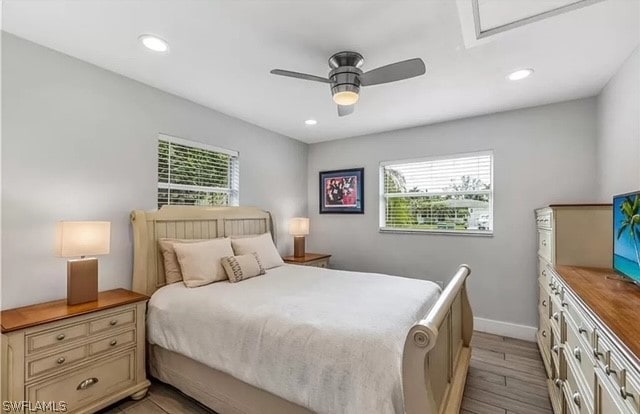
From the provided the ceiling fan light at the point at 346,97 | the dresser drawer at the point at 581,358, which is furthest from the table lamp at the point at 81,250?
the dresser drawer at the point at 581,358

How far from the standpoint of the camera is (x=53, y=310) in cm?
195

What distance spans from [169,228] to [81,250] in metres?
0.82

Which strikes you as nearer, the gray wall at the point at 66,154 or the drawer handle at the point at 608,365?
the drawer handle at the point at 608,365

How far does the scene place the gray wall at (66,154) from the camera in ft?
6.59

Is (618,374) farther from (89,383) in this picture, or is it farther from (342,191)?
(342,191)

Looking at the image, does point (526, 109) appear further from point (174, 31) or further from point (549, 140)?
point (174, 31)

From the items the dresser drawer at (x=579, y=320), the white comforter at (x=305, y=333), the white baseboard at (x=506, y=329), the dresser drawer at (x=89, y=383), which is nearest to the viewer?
the dresser drawer at (x=579, y=320)

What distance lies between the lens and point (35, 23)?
6.18ft

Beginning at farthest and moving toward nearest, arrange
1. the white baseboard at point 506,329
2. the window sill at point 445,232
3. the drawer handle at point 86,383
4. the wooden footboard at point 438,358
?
the window sill at point 445,232
the white baseboard at point 506,329
the drawer handle at point 86,383
the wooden footboard at point 438,358

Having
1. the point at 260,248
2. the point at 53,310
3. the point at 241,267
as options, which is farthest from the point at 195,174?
the point at 53,310

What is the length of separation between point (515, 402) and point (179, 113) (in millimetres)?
3863

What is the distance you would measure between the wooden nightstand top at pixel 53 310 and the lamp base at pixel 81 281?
47 mm

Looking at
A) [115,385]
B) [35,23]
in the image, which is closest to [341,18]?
[35,23]

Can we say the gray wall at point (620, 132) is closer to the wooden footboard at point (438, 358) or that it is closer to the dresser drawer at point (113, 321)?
the wooden footboard at point (438, 358)
